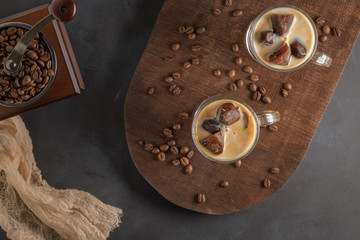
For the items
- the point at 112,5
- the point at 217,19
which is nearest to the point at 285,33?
the point at 217,19

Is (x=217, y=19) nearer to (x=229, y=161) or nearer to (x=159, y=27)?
(x=159, y=27)

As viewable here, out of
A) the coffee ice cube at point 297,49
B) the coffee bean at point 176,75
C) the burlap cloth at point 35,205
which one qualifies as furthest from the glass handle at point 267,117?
the burlap cloth at point 35,205

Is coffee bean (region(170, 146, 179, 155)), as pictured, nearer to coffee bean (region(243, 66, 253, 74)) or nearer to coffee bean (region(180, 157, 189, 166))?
coffee bean (region(180, 157, 189, 166))

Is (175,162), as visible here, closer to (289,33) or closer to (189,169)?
(189,169)

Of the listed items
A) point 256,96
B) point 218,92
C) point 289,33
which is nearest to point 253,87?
point 256,96

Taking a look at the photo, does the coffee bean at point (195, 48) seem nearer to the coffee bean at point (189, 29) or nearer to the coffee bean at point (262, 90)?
the coffee bean at point (189, 29)
